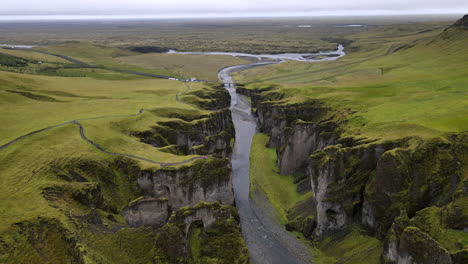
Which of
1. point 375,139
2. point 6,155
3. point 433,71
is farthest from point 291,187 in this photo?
point 433,71

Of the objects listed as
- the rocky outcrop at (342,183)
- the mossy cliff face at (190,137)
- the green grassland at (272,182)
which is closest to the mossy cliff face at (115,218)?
the green grassland at (272,182)

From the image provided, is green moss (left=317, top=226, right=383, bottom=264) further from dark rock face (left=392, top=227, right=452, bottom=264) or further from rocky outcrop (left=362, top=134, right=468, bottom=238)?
Result: dark rock face (left=392, top=227, right=452, bottom=264)

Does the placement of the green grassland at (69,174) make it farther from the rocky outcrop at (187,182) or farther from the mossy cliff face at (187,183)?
the mossy cliff face at (187,183)

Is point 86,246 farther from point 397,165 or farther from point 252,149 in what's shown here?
point 252,149

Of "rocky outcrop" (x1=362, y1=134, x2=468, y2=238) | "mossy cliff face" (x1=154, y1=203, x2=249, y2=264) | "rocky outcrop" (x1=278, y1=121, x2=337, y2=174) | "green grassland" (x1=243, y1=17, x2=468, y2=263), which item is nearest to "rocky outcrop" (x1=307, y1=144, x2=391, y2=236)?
"green grassland" (x1=243, y1=17, x2=468, y2=263)

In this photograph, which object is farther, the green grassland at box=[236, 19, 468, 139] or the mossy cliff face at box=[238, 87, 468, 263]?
the green grassland at box=[236, 19, 468, 139]

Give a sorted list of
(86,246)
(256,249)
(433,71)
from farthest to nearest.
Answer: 1. (433,71)
2. (256,249)
3. (86,246)

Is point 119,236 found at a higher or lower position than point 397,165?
lower
